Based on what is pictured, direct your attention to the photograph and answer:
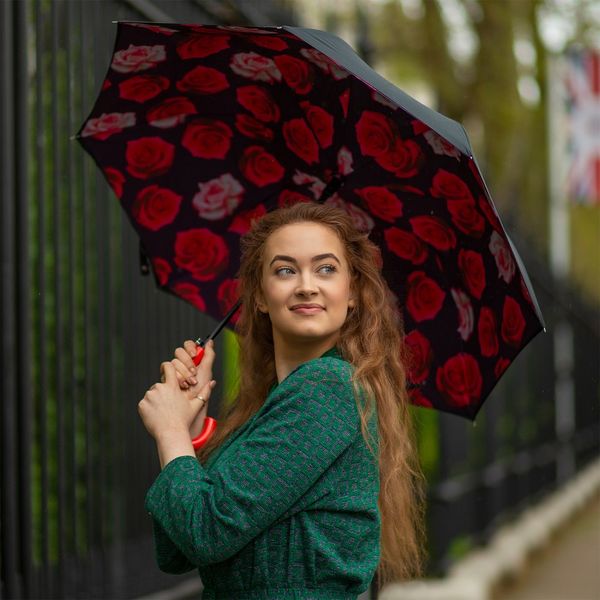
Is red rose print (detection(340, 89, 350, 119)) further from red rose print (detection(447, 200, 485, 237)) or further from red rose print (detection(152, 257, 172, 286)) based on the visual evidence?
red rose print (detection(152, 257, 172, 286))

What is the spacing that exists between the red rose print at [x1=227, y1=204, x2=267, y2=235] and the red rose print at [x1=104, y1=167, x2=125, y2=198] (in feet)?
1.09

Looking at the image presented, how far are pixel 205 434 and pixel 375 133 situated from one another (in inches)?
34.7

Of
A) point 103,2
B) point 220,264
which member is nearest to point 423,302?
point 220,264

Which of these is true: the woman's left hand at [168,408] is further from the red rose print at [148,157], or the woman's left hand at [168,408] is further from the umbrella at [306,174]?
the red rose print at [148,157]

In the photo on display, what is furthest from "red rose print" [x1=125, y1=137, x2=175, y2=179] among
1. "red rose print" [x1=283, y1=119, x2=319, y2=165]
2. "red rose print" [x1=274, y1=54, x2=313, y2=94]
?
"red rose print" [x1=274, y1=54, x2=313, y2=94]

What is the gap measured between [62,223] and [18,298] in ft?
1.74

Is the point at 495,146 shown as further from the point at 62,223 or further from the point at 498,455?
the point at 62,223

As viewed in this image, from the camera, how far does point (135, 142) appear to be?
3.61 meters

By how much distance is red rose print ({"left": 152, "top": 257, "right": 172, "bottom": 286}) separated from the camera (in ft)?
12.1

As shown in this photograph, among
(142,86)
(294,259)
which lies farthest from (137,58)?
(294,259)

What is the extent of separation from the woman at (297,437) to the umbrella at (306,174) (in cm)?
33

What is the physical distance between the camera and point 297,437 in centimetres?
246

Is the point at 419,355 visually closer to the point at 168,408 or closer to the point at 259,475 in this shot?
the point at 168,408

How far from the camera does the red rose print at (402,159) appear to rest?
3.08 m
